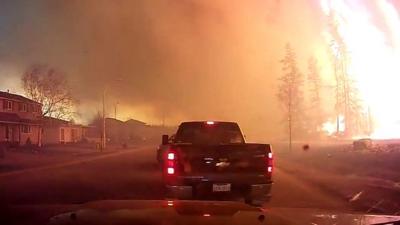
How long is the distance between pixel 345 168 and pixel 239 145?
1790 cm

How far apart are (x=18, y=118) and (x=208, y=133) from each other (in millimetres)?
46891

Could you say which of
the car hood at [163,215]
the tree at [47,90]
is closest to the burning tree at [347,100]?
the tree at [47,90]

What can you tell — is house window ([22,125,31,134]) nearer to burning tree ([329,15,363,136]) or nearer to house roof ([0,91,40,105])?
house roof ([0,91,40,105])

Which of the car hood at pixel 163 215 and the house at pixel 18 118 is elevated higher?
the house at pixel 18 118

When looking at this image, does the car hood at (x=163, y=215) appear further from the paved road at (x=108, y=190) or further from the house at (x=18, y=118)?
the house at (x=18, y=118)

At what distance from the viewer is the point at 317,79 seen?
2591 inches

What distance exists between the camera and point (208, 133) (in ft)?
51.6

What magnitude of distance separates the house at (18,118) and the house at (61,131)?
158cm

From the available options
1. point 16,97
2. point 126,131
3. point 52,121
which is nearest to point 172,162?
point 16,97

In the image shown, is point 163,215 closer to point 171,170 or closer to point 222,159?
point 171,170

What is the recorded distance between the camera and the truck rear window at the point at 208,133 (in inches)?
603

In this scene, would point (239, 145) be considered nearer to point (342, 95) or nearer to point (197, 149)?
point (197, 149)

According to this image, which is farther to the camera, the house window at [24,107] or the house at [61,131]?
the house at [61,131]

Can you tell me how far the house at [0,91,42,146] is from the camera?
58.0 metres
